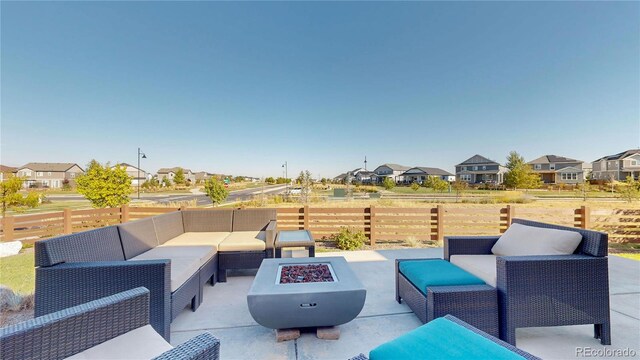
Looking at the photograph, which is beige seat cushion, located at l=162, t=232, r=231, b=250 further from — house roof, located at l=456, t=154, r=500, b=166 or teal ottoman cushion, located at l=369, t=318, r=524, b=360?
house roof, located at l=456, t=154, r=500, b=166

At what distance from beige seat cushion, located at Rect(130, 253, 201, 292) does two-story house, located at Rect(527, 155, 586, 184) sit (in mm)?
41376

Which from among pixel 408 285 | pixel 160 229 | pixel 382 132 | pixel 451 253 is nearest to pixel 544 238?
pixel 451 253

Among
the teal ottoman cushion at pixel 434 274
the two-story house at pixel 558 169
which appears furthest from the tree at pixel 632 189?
the two-story house at pixel 558 169

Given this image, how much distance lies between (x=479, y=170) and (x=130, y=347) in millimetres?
47153

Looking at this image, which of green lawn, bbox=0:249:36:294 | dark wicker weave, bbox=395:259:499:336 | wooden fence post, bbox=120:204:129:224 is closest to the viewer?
dark wicker weave, bbox=395:259:499:336

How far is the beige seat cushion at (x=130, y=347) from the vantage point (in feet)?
3.14

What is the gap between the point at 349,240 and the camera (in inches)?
202

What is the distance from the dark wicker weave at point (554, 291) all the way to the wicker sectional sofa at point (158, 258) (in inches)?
104

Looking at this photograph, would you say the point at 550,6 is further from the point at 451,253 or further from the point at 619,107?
the point at 451,253

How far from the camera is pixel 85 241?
214 cm

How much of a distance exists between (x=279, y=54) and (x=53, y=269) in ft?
25.2

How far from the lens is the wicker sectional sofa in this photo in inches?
72.2

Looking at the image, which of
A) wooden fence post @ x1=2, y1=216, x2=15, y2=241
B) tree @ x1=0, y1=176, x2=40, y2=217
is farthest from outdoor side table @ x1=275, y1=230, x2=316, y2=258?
tree @ x1=0, y1=176, x2=40, y2=217

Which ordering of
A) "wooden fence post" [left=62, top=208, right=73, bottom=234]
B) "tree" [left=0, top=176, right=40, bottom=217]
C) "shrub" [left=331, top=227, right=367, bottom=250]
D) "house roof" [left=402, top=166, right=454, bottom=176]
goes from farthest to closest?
"house roof" [left=402, top=166, right=454, bottom=176], "tree" [left=0, top=176, right=40, bottom=217], "wooden fence post" [left=62, top=208, right=73, bottom=234], "shrub" [left=331, top=227, right=367, bottom=250]
